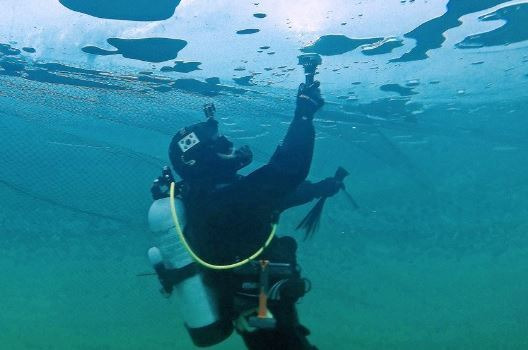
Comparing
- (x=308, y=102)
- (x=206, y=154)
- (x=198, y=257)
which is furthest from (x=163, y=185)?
(x=308, y=102)

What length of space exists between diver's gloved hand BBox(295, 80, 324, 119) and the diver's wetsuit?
0.06 meters

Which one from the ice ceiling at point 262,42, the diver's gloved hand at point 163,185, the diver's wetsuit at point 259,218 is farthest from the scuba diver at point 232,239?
the ice ceiling at point 262,42

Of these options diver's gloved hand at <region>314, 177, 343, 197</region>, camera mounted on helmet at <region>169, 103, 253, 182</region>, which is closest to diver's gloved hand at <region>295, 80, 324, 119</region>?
camera mounted on helmet at <region>169, 103, 253, 182</region>

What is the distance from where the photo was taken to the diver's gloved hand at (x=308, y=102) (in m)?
4.86

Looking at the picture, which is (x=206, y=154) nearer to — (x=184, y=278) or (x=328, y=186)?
(x=184, y=278)

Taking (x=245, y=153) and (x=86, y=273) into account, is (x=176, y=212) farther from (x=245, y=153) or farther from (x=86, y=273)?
(x=86, y=273)

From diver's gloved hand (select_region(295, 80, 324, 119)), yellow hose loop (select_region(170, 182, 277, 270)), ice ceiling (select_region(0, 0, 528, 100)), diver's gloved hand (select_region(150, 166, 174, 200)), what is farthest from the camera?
ice ceiling (select_region(0, 0, 528, 100))

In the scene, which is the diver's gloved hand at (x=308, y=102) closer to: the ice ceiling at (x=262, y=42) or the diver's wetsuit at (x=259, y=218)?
the diver's wetsuit at (x=259, y=218)

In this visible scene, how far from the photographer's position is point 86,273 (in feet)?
165

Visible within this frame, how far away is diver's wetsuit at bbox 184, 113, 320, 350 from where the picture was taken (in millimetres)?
4672

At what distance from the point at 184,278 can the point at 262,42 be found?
24.6ft

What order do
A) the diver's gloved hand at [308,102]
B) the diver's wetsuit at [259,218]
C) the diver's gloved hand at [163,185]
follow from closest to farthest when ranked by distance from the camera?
the diver's wetsuit at [259,218] → the diver's gloved hand at [308,102] → the diver's gloved hand at [163,185]

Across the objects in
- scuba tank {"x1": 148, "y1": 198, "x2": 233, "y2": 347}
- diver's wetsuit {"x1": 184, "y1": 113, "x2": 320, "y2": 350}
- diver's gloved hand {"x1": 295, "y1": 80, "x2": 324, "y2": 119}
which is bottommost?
scuba tank {"x1": 148, "y1": 198, "x2": 233, "y2": 347}

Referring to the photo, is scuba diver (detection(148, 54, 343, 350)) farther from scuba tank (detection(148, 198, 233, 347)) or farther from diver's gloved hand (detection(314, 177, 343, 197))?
diver's gloved hand (detection(314, 177, 343, 197))
